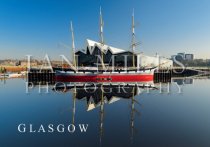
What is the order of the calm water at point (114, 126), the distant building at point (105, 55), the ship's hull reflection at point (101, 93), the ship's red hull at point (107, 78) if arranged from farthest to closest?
the distant building at point (105, 55), the ship's red hull at point (107, 78), the ship's hull reflection at point (101, 93), the calm water at point (114, 126)

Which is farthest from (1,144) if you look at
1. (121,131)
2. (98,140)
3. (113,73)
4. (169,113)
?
(113,73)

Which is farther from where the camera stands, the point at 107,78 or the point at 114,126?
the point at 107,78

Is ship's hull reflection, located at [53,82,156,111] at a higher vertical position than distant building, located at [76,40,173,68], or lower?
lower

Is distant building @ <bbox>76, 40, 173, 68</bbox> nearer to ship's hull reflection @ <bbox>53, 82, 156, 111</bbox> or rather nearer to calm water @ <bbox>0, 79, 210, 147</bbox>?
ship's hull reflection @ <bbox>53, 82, 156, 111</bbox>

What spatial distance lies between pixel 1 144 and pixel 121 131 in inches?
228

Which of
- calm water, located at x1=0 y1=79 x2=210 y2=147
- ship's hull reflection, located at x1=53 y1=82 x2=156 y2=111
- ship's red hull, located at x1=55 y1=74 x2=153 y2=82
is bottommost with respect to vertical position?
calm water, located at x1=0 y1=79 x2=210 y2=147

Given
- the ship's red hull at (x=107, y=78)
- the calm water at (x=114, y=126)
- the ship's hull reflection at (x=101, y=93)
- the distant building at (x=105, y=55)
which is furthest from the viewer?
the distant building at (x=105, y=55)

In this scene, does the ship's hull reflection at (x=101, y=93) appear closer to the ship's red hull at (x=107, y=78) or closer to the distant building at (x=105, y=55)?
the ship's red hull at (x=107, y=78)

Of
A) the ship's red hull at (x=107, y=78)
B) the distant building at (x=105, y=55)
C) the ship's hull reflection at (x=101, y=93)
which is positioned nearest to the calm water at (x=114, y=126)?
the ship's hull reflection at (x=101, y=93)

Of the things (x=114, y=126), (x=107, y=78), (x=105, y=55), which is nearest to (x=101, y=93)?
(x=114, y=126)

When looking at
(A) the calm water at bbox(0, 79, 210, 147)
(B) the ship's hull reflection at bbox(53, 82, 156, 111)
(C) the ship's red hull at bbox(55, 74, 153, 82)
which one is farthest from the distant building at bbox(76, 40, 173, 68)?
(A) the calm water at bbox(0, 79, 210, 147)

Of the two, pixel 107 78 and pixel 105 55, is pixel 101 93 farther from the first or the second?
pixel 105 55

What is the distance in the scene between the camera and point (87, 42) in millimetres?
69625

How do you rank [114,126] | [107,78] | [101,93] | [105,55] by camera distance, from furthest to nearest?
[105,55]
[107,78]
[101,93]
[114,126]
